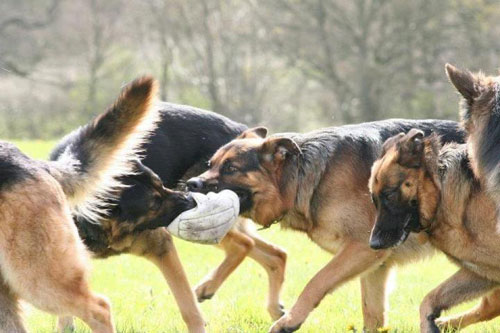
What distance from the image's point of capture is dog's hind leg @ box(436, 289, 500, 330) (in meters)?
6.60

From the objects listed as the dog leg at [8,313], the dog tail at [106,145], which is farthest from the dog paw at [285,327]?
the dog leg at [8,313]

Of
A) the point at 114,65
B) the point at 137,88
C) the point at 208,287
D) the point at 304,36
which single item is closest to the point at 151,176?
the point at 137,88

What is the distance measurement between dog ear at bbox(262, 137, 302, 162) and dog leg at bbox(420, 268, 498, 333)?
5.58 ft

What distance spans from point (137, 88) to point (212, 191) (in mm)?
1201

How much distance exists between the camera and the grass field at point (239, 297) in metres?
6.95

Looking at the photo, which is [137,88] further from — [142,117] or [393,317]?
[393,317]

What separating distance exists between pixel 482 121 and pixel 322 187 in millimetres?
1536

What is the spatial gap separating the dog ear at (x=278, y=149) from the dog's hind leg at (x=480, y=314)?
1929 mm

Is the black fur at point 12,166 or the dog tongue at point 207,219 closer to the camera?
the black fur at point 12,166

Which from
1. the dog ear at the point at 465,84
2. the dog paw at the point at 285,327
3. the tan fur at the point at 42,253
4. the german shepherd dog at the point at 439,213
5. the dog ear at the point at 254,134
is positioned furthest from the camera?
the dog ear at the point at 254,134

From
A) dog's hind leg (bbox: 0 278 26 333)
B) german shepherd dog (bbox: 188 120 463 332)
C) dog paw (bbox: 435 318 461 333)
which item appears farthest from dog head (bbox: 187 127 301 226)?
dog's hind leg (bbox: 0 278 26 333)

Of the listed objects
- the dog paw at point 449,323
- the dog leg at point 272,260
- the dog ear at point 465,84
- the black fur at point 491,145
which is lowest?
the dog leg at point 272,260

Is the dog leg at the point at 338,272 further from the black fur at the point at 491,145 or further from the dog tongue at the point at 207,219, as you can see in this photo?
the black fur at the point at 491,145

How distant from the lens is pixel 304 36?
85.4 ft
